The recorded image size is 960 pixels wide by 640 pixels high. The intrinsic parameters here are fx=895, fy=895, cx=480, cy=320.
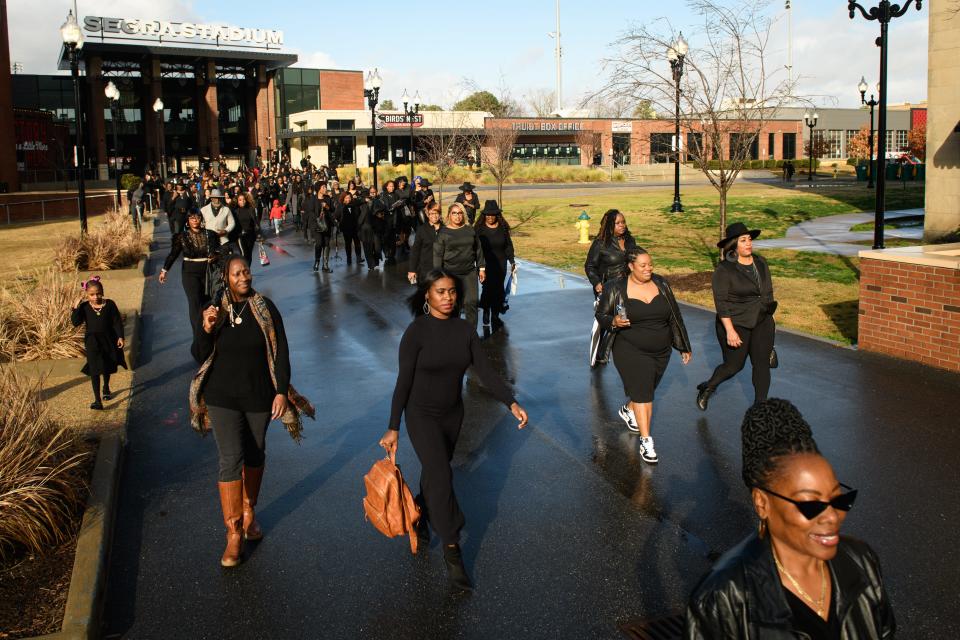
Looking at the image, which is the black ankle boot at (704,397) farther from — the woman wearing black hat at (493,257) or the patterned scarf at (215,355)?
the patterned scarf at (215,355)

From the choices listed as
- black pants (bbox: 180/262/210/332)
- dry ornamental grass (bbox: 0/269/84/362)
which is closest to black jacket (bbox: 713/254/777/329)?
black pants (bbox: 180/262/210/332)

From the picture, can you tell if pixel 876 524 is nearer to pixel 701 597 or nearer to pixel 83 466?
pixel 701 597

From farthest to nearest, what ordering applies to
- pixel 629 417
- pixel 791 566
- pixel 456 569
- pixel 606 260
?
1. pixel 606 260
2. pixel 629 417
3. pixel 456 569
4. pixel 791 566

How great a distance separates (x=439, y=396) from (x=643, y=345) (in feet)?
8.53

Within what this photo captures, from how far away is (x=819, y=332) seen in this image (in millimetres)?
12109

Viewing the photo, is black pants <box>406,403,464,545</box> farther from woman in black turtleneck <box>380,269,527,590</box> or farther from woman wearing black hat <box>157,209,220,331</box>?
woman wearing black hat <box>157,209,220,331</box>

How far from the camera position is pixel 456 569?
203 inches

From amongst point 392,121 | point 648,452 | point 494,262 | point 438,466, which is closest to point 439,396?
point 438,466

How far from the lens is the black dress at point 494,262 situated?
12539mm

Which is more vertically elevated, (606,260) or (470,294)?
(606,260)

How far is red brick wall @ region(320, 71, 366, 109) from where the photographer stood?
8794cm

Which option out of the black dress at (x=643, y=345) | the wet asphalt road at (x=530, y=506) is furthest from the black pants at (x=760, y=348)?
the black dress at (x=643, y=345)

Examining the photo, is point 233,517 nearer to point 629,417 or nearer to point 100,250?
point 629,417

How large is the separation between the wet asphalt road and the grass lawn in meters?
3.57
